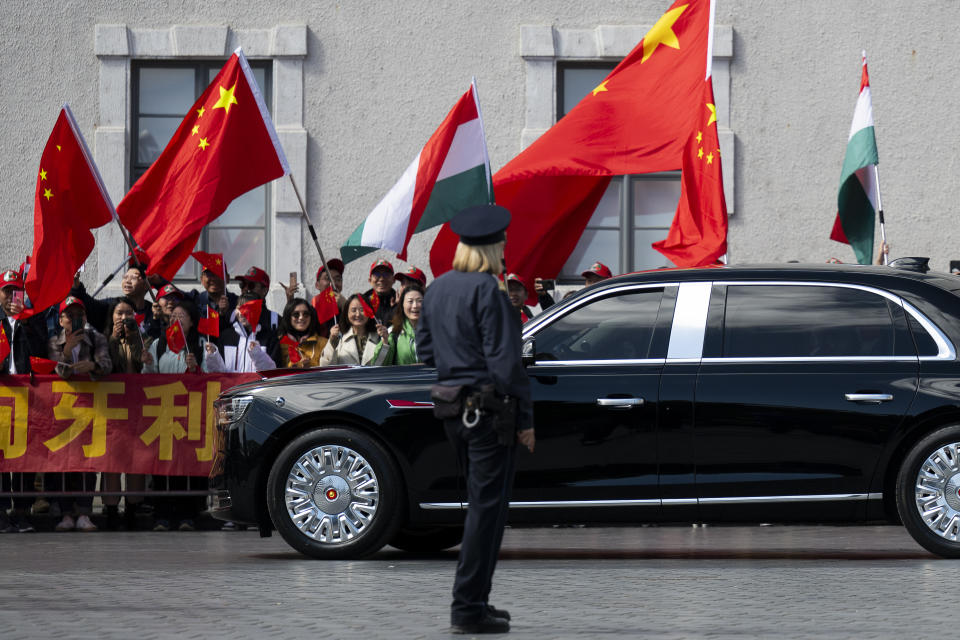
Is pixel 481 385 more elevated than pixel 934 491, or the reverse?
pixel 481 385

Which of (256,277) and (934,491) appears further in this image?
(256,277)

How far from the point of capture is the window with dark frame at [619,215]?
17.7 m

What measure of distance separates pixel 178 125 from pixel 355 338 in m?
5.88

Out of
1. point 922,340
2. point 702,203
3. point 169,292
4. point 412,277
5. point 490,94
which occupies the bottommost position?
point 922,340

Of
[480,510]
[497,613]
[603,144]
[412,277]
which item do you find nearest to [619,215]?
[412,277]

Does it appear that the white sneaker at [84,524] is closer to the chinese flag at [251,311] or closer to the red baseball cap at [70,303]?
the red baseball cap at [70,303]

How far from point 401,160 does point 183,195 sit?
14.7ft

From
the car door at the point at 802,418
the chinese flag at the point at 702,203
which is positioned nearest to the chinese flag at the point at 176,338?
the chinese flag at the point at 702,203

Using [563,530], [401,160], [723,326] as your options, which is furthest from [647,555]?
[401,160]

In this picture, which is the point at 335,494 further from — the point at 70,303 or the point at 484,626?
the point at 70,303

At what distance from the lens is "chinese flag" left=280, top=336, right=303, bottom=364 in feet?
43.4

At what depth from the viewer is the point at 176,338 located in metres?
12.9

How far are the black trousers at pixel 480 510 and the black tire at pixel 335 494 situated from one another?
2708mm

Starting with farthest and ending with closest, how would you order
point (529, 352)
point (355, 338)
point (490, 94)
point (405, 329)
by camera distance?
point (490, 94)
point (355, 338)
point (405, 329)
point (529, 352)
